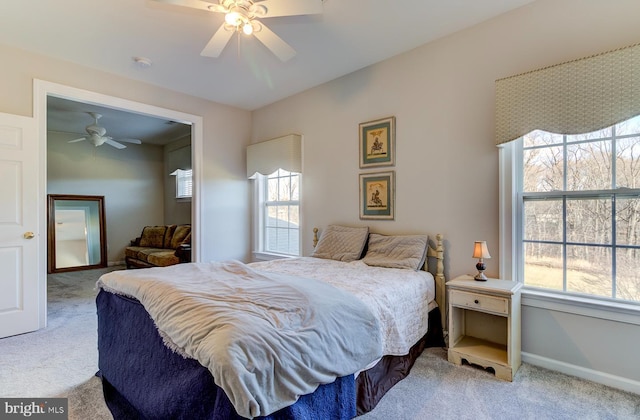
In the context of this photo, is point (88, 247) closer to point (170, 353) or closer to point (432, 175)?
point (170, 353)

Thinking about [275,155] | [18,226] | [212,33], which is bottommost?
[18,226]

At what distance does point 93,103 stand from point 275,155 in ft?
6.86

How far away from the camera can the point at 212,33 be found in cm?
273

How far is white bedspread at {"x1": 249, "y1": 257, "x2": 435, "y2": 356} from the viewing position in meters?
1.94

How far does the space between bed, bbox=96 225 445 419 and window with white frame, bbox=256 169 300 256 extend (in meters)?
1.70

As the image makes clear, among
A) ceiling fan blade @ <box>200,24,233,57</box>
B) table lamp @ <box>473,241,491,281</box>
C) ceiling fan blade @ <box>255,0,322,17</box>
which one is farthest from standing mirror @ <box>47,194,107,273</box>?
table lamp @ <box>473,241,491,281</box>

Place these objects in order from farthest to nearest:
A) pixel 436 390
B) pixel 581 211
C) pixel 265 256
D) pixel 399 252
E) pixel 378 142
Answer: pixel 265 256 < pixel 378 142 < pixel 399 252 < pixel 581 211 < pixel 436 390

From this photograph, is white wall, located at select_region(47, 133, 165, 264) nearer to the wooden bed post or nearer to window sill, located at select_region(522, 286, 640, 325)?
the wooden bed post

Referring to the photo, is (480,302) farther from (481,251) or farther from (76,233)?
(76,233)

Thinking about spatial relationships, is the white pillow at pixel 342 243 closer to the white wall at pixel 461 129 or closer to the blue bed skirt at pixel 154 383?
the white wall at pixel 461 129

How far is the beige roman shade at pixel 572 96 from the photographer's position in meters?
1.92

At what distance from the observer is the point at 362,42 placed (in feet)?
9.38

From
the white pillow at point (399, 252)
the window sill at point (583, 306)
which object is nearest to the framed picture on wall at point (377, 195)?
the white pillow at point (399, 252)

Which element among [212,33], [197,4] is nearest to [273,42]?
[197,4]
